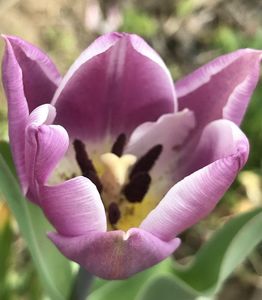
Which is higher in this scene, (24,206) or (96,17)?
(24,206)

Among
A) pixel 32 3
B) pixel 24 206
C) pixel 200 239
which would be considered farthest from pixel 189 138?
pixel 32 3

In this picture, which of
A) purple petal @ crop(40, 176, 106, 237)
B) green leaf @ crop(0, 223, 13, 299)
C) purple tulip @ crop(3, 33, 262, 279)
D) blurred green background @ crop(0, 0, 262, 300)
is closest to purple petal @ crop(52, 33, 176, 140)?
purple tulip @ crop(3, 33, 262, 279)

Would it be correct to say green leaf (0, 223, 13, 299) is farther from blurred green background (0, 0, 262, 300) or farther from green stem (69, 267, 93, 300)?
blurred green background (0, 0, 262, 300)

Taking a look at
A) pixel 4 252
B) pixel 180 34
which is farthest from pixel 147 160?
pixel 180 34

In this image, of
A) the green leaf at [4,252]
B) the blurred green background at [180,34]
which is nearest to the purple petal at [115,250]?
the green leaf at [4,252]

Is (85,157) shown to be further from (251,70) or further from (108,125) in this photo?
(251,70)

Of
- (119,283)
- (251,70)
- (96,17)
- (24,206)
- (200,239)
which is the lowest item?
(200,239)
